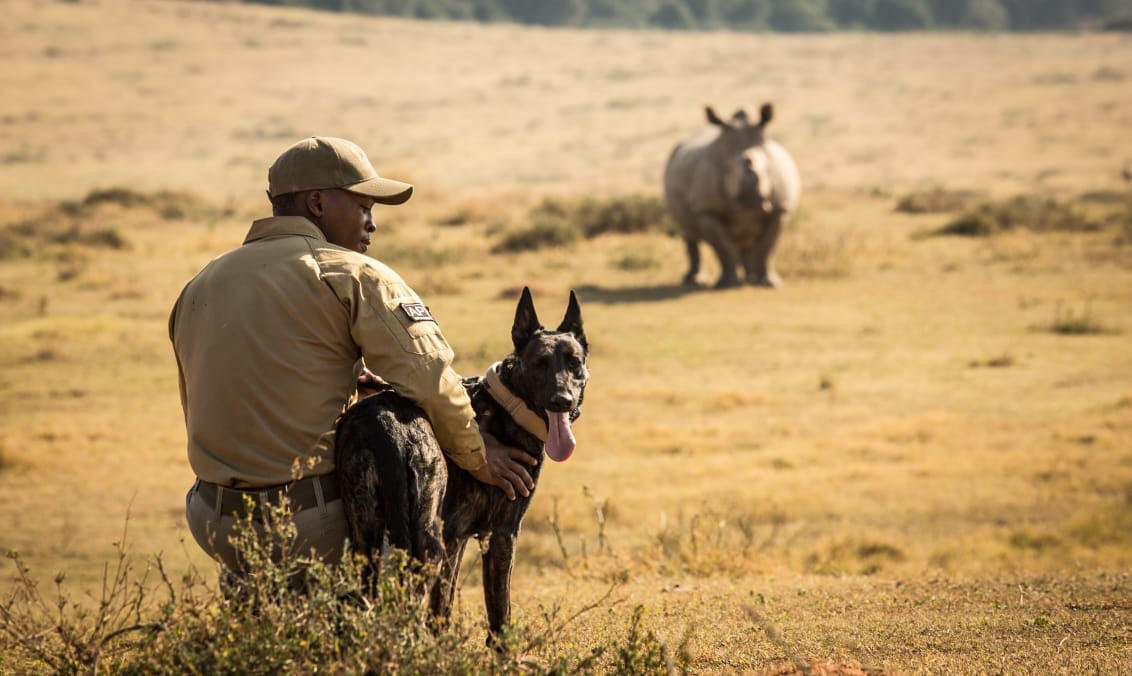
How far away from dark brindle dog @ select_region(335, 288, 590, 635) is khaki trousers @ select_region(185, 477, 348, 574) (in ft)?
0.34

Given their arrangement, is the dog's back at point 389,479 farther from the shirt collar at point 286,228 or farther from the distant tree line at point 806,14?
the distant tree line at point 806,14

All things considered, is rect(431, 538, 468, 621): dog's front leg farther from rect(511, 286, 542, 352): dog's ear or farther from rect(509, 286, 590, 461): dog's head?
rect(511, 286, 542, 352): dog's ear

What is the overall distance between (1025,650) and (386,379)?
2.97 metres

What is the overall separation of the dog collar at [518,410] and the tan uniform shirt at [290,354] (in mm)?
470

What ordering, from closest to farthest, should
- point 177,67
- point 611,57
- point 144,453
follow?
point 144,453, point 177,67, point 611,57

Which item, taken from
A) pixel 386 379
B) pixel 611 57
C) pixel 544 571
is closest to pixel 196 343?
pixel 386 379

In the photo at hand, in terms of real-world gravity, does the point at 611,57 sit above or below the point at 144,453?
above

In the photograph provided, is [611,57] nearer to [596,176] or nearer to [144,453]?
[596,176]

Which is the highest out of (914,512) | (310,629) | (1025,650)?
(310,629)

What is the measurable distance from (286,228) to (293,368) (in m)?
0.56

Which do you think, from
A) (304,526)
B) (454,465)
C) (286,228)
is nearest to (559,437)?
(454,465)

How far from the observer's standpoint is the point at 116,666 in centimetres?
487

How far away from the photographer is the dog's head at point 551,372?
5.20 metres

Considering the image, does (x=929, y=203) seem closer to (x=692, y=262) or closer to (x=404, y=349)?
(x=692, y=262)
